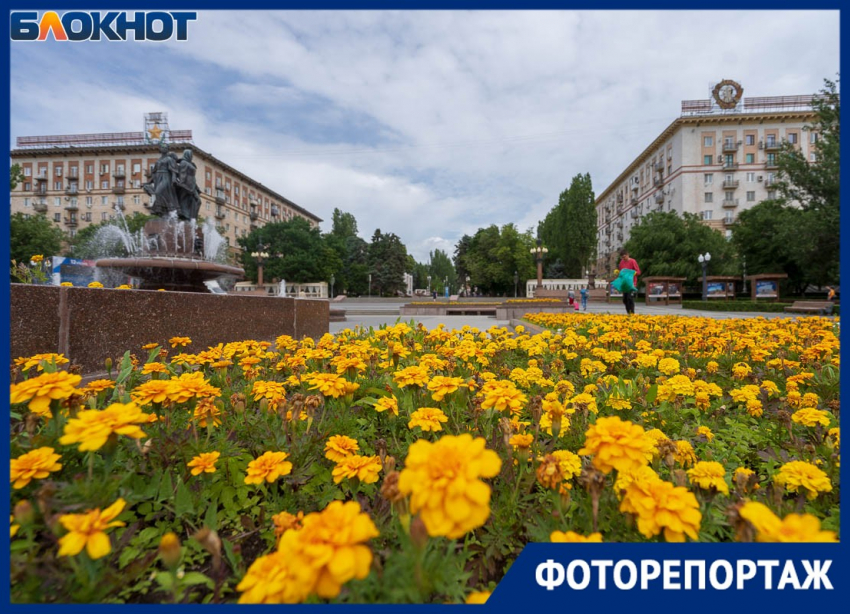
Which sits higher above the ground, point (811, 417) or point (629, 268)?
point (629, 268)

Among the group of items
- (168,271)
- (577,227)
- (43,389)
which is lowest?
(43,389)

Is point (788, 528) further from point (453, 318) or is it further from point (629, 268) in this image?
point (453, 318)

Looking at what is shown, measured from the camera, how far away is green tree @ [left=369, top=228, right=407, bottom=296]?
53.1 m

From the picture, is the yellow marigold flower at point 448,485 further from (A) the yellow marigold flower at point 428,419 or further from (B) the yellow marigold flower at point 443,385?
(B) the yellow marigold flower at point 443,385

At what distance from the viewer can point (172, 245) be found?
747cm

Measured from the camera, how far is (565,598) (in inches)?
29.1

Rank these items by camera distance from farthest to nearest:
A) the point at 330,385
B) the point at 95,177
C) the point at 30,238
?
the point at 95,177, the point at 30,238, the point at 330,385

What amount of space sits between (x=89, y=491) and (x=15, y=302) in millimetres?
1891


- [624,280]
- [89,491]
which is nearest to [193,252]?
[89,491]

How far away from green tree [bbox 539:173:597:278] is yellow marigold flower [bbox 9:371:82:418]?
152 ft

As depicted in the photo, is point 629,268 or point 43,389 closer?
point 43,389

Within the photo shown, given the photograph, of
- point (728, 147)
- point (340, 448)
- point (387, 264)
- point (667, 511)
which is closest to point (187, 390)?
point (340, 448)

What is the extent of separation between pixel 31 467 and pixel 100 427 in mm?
216

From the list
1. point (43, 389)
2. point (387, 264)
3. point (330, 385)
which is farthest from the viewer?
point (387, 264)
